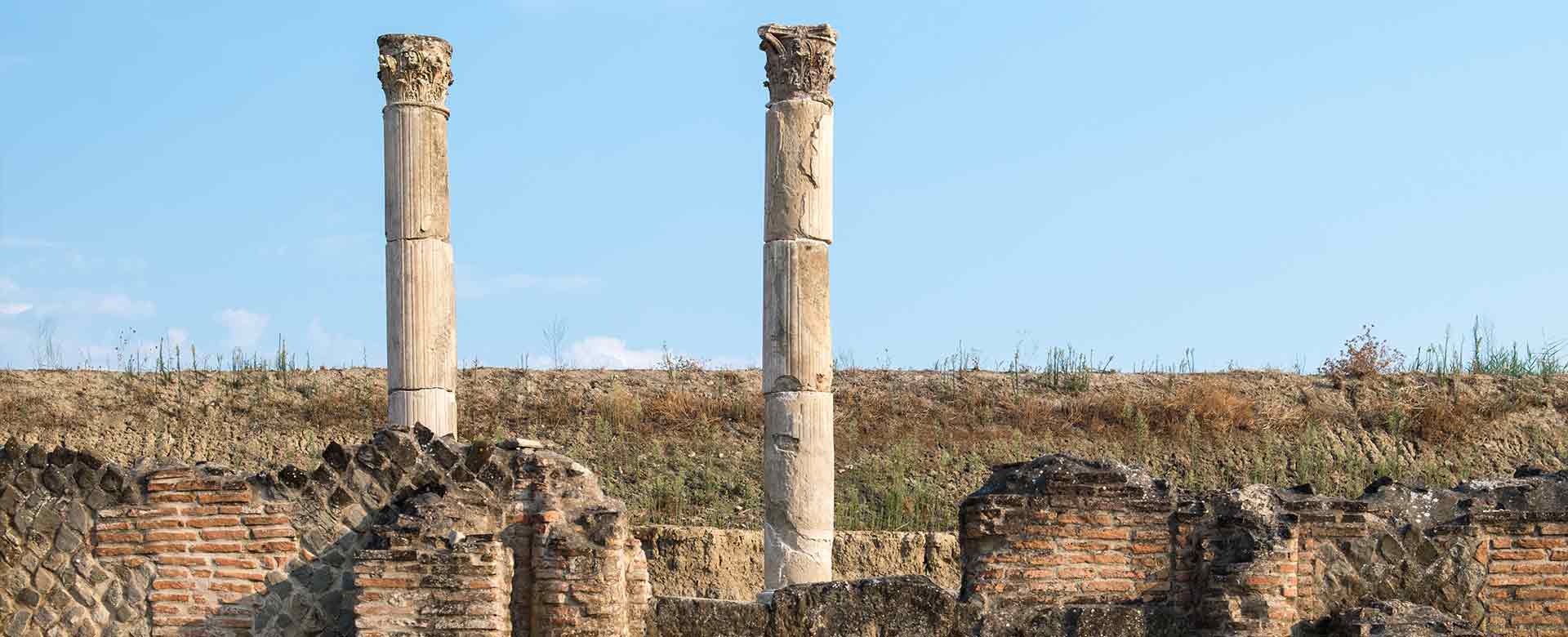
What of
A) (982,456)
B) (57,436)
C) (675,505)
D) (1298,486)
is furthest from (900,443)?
(1298,486)

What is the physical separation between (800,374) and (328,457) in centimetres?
683

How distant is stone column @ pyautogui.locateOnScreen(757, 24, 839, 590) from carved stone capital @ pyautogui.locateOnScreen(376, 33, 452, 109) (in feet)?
10.3

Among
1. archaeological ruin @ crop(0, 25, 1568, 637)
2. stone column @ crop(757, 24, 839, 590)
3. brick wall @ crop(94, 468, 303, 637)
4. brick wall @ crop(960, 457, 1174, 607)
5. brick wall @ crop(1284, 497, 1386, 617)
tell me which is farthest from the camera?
stone column @ crop(757, 24, 839, 590)

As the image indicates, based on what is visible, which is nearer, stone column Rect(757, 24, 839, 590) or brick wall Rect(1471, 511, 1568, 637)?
brick wall Rect(1471, 511, 1568, 637)

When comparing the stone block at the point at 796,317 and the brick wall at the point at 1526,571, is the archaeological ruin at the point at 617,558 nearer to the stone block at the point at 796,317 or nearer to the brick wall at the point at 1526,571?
the brick wall at the point at 1526,571

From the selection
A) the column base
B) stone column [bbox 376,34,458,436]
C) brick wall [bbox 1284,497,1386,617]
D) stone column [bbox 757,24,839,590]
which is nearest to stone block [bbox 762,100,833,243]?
stone column [bbox 757,24,839,590]

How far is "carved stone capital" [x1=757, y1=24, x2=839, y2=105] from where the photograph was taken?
680 inches

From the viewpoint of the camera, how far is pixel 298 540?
10750mm

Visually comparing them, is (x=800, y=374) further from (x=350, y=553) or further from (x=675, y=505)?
(x=350, y=553)

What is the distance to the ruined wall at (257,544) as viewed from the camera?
10.6m

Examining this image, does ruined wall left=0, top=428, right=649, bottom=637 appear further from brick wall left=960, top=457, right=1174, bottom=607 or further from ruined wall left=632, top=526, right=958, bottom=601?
ruined wall left=632, top=526, right=958, bottom=601

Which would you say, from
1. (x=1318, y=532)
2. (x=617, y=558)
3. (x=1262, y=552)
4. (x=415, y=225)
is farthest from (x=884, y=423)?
(x=617, y=558)

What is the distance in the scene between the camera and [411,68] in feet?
59.5

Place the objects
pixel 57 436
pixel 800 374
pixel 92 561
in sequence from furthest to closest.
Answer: pixel 57 436
pixel 800 374
pixel 92 561
